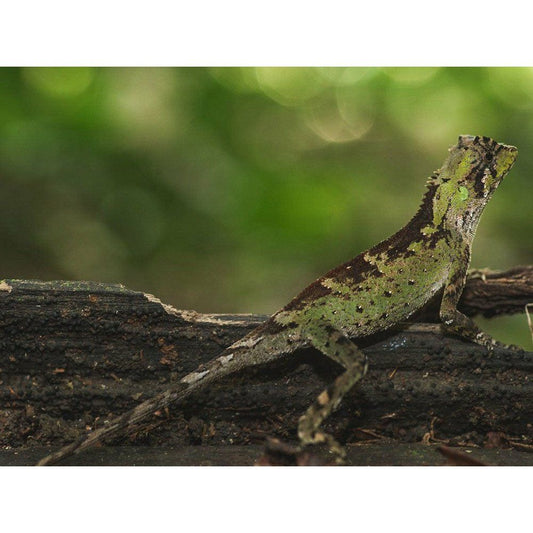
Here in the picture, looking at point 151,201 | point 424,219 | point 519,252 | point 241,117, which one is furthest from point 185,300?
point 519,252

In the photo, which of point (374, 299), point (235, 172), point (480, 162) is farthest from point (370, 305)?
point (235, 172)

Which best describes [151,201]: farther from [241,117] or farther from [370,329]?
[370,329]

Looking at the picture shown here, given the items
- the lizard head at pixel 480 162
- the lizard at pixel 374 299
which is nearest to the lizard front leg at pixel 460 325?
the lizard at pixel 374 299

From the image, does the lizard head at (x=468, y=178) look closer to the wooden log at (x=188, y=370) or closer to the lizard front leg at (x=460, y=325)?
the lizard front leg at (x=460, y=325)

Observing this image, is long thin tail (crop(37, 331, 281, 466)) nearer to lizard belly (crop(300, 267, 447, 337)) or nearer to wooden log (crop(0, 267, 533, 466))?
wooden log (crop(0, 267, 533, 466))

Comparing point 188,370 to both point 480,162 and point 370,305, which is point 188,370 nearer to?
point 370,305

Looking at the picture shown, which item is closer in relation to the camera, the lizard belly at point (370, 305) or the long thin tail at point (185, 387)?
the long thin tail at point (185, 387)
